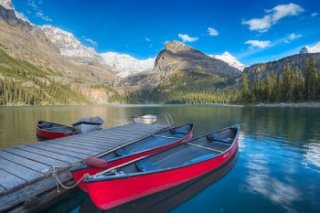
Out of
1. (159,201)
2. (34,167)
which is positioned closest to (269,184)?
(159,201)

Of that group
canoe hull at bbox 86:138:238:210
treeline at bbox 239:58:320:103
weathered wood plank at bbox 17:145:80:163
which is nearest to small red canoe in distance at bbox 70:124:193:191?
canoe hull at bbox 86:138:238:210

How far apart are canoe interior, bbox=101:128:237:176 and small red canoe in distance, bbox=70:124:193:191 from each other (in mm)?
1332

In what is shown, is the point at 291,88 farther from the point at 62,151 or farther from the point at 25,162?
the point at 25,162

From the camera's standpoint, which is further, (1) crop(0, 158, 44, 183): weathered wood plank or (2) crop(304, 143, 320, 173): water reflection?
(2) crop(304, 143, 320, 173): water reflection

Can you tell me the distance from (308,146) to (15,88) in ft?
713

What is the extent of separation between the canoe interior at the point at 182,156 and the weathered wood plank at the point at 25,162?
4.35 metres

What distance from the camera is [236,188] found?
14109 mm

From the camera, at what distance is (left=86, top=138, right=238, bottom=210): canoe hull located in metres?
9.80

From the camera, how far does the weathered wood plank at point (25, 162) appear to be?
12.2m

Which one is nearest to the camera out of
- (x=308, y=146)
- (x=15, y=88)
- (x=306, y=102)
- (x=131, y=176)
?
(x=131, y=176)

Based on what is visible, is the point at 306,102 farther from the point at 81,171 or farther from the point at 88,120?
the point at 81,171

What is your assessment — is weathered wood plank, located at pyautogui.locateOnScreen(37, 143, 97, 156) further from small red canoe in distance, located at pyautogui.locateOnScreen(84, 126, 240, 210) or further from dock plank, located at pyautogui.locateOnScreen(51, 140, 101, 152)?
small red canoe in distance, located at pyautogui.locateOnScreen(84, 126, 240, 210)

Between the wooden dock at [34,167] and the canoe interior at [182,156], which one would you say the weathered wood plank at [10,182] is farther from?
the canoe interior at [182,156]

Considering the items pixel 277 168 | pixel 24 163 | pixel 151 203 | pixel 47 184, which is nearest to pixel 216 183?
pixel 151 203
